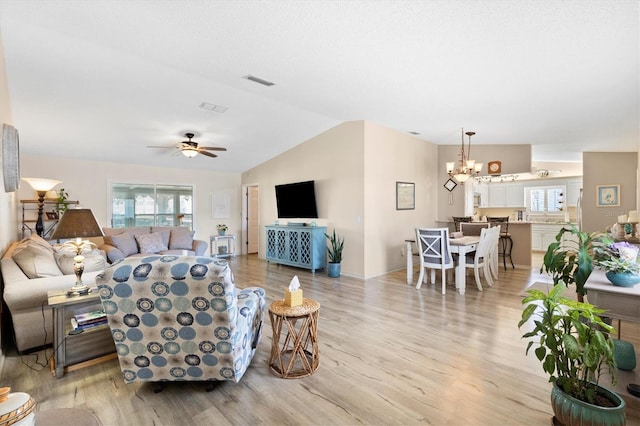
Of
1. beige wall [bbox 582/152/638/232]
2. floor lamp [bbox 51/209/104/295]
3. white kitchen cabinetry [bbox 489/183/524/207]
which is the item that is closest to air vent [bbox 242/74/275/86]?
floor lamp [bbox 51/209/104/295]

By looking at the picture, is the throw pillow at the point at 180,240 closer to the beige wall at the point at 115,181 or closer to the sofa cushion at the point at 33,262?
the beige wall at the point at 115,181

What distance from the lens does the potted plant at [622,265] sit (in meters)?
2.03

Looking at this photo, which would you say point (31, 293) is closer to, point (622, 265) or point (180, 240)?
point (180, 240)

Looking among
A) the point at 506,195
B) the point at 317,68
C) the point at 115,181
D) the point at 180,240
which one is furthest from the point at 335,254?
the point at 506,195

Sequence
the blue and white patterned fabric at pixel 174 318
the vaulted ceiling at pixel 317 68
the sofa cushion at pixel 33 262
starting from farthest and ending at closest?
the sofa cushion at pixel 33 262
the vaulted ceiling at pixel 317 68
the blue and white patterned fabric at pixel 174 318

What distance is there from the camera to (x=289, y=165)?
7066 mm

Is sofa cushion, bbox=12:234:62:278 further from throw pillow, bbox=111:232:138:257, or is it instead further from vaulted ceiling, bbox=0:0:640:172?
throw pillow, bbox=111:232:138:257

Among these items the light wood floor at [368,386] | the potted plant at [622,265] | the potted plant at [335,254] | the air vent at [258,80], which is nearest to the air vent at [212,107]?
the air vent at [258,80]

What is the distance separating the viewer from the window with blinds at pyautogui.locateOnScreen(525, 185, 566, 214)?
26.8ft

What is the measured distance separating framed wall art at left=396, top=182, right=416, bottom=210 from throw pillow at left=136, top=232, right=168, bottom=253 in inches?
192

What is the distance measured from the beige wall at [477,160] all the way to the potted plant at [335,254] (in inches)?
117

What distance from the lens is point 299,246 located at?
247 inches

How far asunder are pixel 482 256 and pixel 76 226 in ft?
17.2

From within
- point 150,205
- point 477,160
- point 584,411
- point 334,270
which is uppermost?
point 477,160
